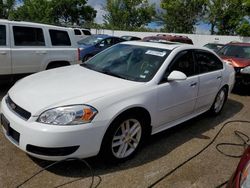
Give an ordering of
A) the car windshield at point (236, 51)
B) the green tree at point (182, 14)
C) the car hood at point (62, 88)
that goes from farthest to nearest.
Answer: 1. the green tree at point (182, 14)
2. the car windshield at point (236, 51)
3. the car hood at point (62, 88)

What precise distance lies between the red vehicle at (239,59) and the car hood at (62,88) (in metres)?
5.35

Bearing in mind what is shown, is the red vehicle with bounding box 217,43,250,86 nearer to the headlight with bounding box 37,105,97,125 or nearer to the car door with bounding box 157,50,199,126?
the car door with bounding box 157,50,199,126

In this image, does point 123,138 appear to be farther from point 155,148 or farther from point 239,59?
point 239,59

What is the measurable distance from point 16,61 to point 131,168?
4051 millimetres

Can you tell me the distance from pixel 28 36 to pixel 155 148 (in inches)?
163

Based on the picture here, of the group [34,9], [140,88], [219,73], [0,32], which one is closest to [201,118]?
[219,73]

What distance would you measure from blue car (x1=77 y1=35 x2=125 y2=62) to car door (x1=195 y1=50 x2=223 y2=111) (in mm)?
8126

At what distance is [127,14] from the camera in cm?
4553

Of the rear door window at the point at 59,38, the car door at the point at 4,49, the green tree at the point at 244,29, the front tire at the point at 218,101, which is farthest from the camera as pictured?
the green tree at the point at 244,29

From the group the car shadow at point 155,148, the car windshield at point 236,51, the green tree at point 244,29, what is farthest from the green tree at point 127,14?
the car shadow at point 155,148

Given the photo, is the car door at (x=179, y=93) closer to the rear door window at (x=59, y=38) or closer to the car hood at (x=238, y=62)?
the rear door window at (x=59, y=38)

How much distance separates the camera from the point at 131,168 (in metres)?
3.45

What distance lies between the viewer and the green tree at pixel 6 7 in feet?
128

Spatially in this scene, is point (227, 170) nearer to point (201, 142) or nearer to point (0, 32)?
point (201, 142)
